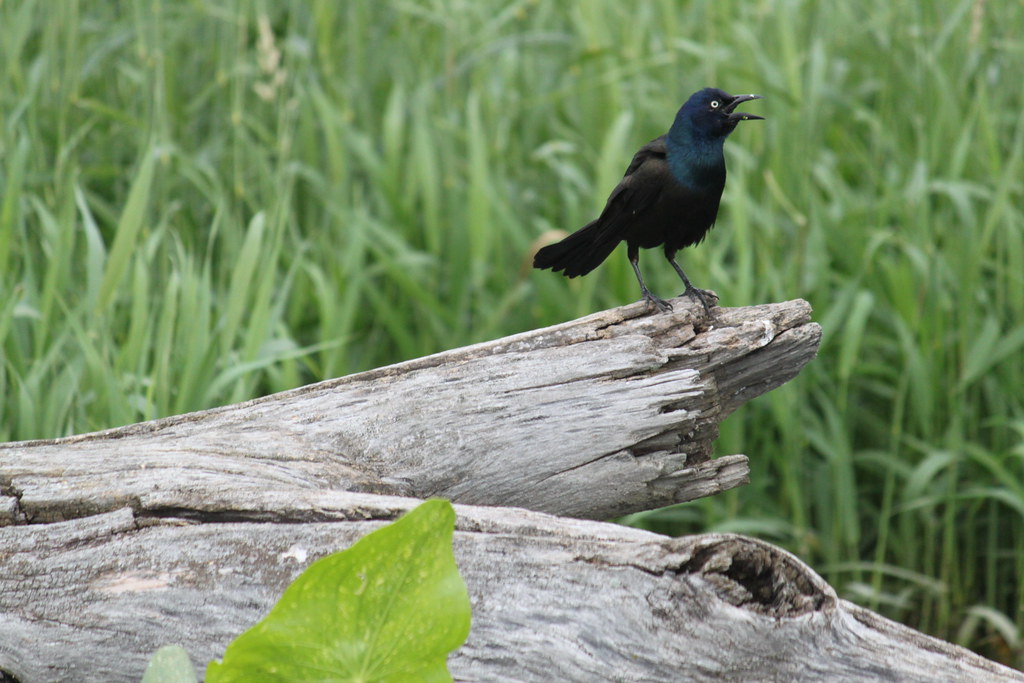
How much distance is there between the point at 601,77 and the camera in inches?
147

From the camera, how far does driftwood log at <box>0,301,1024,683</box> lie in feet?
4.37

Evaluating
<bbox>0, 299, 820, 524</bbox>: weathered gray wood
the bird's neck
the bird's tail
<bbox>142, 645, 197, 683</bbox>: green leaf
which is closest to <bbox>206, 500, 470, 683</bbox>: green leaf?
<bbox>142, 645, 197, 683</bbox>: green leaf

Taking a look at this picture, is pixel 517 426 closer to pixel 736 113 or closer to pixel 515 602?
pixel 515 602

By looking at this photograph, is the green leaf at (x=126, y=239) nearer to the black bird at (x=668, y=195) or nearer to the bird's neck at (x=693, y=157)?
the black bird at (x=668, y=195)

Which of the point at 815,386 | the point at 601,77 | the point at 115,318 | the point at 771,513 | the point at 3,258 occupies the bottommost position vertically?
the point at 771,513

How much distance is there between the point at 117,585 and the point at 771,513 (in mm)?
2259

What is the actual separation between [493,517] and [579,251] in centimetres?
112

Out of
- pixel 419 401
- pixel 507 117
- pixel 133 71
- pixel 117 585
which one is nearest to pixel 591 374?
pixel 419 401

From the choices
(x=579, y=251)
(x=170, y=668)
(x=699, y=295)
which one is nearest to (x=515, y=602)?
(x=170, y=668)

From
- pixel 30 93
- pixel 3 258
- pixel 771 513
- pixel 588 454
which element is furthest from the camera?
pixel 771 513

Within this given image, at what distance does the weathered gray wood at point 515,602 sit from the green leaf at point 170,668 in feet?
0.56

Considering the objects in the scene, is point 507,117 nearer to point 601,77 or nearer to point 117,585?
point 601,77

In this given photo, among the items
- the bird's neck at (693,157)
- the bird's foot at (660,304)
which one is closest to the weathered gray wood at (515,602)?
the bird's foot at (660,304)

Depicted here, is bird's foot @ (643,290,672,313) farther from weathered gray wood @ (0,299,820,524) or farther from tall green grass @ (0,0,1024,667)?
tall green grass @ (0,0,1024,667)
